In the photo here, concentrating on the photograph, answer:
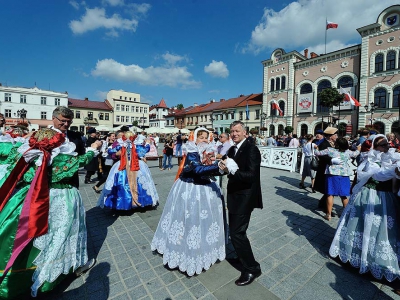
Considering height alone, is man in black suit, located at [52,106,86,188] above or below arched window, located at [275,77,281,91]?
below

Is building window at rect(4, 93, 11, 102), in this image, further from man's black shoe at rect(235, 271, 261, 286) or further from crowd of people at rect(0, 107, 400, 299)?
man's black shoe at rect(235, 271, 261, 286)

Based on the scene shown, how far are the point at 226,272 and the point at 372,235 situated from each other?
2041mm

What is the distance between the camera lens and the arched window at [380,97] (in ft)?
80.6

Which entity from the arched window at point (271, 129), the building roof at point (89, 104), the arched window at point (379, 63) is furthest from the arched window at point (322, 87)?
the building roof at point (89, 104)

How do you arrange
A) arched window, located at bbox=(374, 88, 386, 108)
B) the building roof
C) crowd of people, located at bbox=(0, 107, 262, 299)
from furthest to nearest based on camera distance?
the building roof
arched window, located at bbox=(374, 88, 386, 108)
crowd of people, located at bbox=(0, 107, 262, 299)

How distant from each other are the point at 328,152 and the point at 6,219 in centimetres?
562

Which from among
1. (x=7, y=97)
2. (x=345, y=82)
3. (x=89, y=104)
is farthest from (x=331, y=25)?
(x=7, y=97)

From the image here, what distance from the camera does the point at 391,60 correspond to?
2391 cm

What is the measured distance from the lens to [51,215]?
7.47 feet

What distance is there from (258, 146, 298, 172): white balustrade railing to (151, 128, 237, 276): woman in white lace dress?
923 centimetres

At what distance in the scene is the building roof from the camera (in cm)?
4709

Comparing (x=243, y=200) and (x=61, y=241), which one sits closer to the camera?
(x=61, y=241)

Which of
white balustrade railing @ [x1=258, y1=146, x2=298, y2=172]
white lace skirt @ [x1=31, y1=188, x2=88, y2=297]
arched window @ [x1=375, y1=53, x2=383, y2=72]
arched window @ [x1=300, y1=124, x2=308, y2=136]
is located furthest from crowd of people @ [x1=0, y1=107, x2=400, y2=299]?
arched window @ [x1=300, y1=124, x2=308, y2=136]

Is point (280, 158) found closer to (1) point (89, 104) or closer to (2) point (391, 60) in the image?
(2) point (391, 60)
